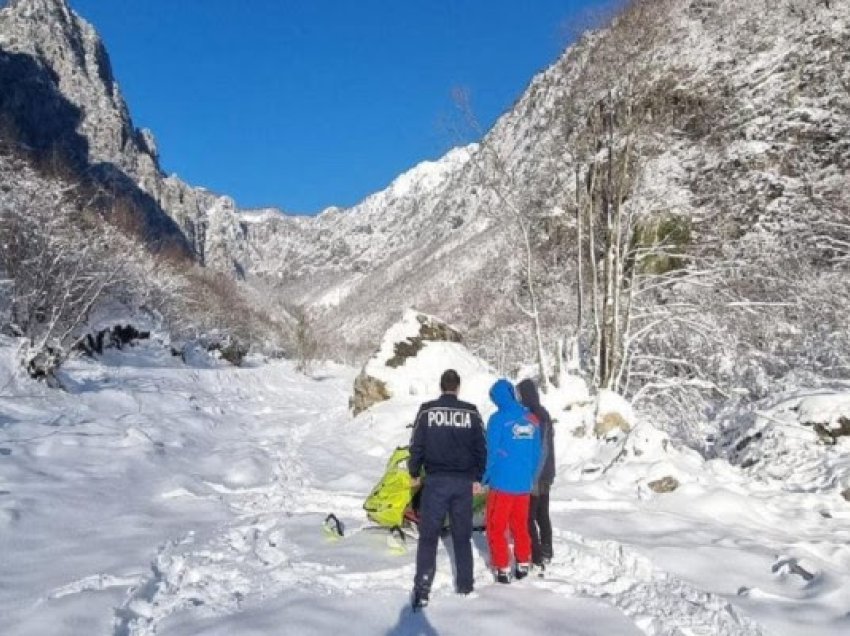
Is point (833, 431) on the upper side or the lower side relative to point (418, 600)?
upper

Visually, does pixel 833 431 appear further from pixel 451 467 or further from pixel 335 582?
pixel 335 582

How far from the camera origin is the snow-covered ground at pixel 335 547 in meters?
4.48

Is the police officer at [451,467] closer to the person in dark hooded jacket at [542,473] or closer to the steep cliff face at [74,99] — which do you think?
the person in dark hooded jacket at [542,473]

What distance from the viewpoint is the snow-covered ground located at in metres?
4.48

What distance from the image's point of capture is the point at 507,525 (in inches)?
215

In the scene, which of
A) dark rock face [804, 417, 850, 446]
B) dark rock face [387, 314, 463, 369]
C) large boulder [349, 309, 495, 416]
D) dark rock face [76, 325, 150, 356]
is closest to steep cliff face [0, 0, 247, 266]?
dark rock face [76, 325, 150, 356]

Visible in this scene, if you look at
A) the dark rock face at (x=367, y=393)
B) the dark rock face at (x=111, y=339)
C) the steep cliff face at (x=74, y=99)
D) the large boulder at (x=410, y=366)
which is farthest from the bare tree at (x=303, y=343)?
the steep cliff face at (x=74, y=99)

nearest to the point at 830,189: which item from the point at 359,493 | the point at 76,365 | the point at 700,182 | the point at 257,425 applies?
the point at 700,182

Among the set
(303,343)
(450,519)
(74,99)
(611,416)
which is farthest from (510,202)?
(74,99)

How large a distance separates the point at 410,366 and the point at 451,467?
12.9 metres

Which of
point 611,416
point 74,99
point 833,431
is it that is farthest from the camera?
point 74,99

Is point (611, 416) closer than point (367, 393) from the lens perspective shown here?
Yes

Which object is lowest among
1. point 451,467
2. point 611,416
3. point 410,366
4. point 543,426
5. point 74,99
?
point 451,467

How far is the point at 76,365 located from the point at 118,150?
15366 cm
